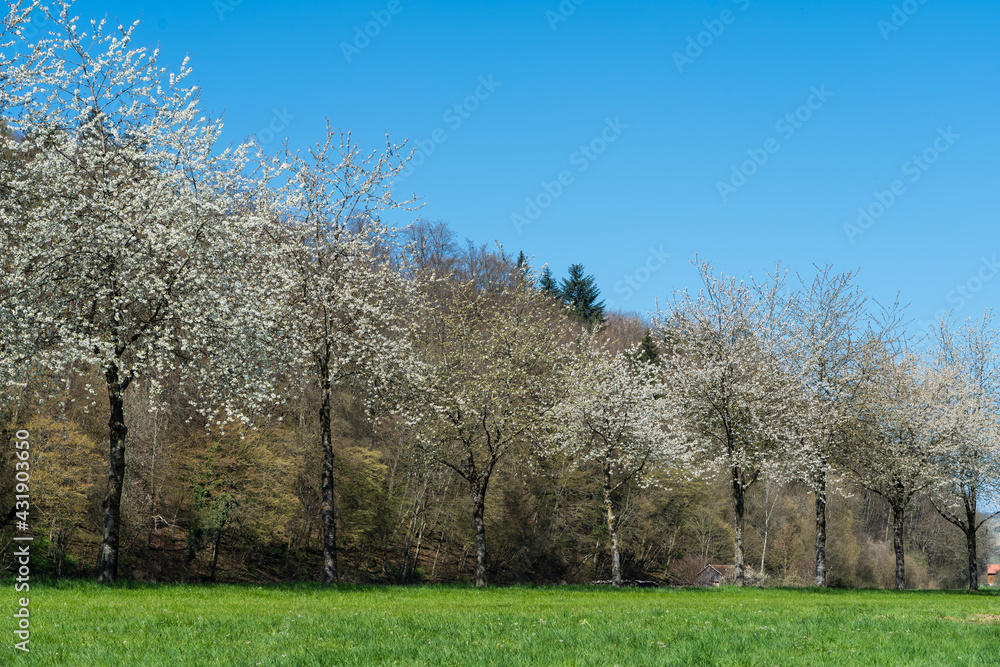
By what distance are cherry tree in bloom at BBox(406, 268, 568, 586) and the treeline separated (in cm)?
14

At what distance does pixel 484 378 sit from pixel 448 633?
17.3 metres

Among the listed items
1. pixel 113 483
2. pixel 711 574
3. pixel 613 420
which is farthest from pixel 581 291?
pixel 113 483

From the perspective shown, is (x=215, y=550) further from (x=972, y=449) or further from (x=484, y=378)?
(x=972, y=449)

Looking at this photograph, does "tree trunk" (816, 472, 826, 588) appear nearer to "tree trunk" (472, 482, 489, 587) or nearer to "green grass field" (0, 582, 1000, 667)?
"tree trunk" (472, 482, 489, 587)

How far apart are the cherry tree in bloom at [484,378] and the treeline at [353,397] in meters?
0.14

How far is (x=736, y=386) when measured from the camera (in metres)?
31.3

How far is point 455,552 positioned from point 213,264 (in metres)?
31.8

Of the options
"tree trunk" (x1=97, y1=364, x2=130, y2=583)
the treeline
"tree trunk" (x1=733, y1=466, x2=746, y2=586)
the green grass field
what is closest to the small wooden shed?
the treeline

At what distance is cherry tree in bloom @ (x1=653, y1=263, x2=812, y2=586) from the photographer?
31672 millimetres

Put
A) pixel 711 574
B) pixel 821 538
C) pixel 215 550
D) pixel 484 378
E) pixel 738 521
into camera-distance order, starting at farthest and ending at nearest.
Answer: pixel 711 574
pixel 215 550
pixel 821 538
pixel 738 521
pixel 484 378

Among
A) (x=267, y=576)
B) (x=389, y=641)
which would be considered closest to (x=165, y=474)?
(x=267, y=576)

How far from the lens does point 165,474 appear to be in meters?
35.0

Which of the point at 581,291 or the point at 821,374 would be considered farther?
the point at 581,291

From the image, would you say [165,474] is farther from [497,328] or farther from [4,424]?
[497,328]
